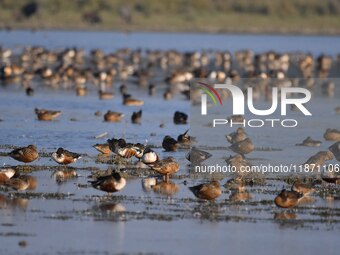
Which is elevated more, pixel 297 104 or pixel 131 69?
pixel 131 69

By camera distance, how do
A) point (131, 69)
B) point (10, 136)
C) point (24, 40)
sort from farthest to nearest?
point (24, 40) < point (131, 69) < point (10, 136)

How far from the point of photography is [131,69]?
4303 centimetres

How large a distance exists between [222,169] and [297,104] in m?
9.68

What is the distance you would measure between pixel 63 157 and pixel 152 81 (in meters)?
22.1

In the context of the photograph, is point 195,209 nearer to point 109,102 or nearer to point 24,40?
point 109,102

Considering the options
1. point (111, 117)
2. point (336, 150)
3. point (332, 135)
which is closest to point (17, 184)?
point (336, 150)

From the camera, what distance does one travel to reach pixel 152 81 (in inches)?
1521

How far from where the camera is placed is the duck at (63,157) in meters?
16.6

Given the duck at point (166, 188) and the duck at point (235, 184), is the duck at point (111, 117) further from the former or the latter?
the duck at point (235, 184)

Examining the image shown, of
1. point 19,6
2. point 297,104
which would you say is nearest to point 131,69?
point 297,104

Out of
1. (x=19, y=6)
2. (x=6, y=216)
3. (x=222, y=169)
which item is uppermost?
(x=19, y=6)

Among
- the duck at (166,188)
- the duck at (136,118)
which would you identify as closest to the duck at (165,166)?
the duck at (166,188)

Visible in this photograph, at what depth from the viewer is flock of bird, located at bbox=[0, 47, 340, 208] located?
14742 mm

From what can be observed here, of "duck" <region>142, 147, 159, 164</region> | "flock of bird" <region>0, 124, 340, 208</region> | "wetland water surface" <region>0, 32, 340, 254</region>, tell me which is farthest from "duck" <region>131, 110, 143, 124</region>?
"duck" <region>142, 147, 159, 164</region>
